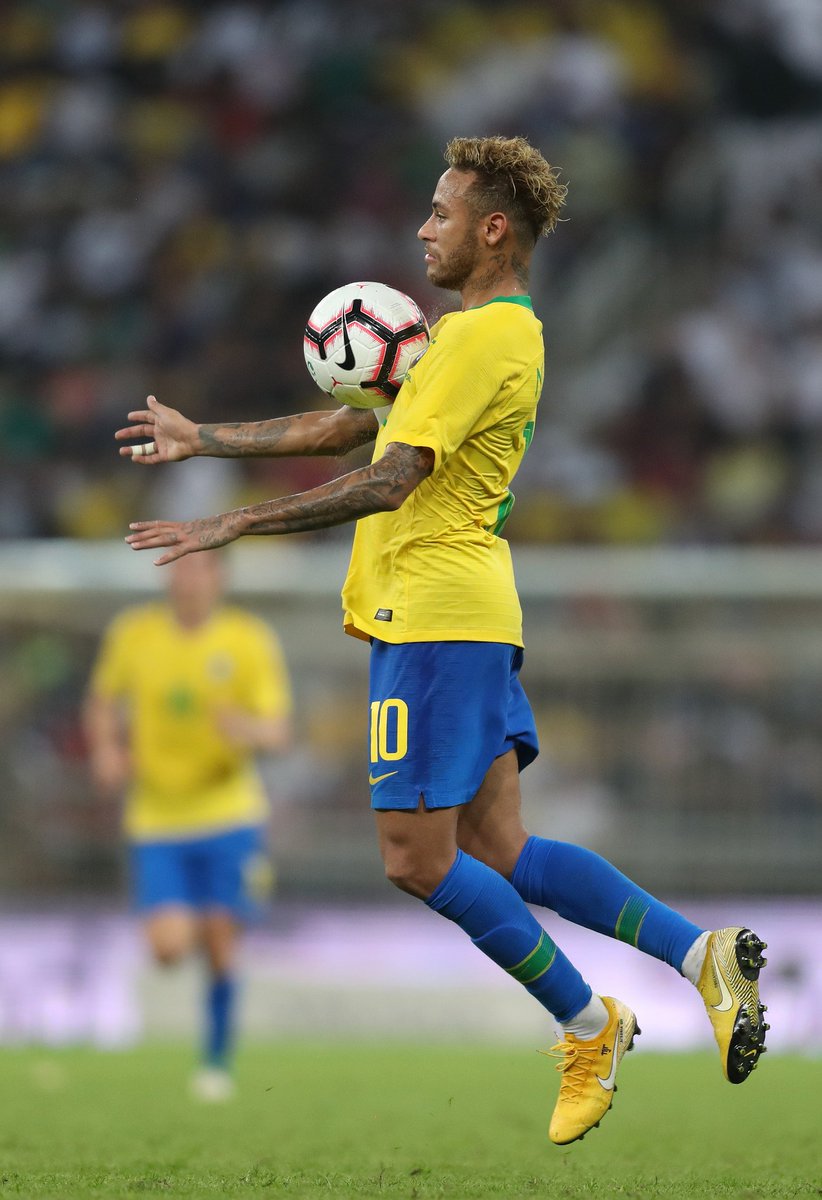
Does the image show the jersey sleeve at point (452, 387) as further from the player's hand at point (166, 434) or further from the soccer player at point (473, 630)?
the player's hand at point (166, 434)

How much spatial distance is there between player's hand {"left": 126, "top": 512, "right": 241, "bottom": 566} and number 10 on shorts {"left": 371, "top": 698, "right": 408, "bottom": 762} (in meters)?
0.56

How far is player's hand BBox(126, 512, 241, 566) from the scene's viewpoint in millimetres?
4039

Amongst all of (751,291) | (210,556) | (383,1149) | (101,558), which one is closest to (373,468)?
(383,1149)

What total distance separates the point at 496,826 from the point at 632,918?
0.40m

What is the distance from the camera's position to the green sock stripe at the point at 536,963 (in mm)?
4277

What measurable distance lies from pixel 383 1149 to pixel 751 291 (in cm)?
926

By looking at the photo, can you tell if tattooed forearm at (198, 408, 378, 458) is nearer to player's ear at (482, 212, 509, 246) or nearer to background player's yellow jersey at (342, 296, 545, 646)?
background player's yellow jersey at (342, 296, 545, 646)

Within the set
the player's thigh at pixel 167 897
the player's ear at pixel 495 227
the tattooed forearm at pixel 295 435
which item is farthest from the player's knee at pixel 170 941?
the player's ear at pixel 495 227

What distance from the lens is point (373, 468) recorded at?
4094 mm

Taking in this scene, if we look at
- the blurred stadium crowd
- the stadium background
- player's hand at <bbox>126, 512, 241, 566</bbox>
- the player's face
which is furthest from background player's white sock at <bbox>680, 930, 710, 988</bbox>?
the blurred stadium crowd

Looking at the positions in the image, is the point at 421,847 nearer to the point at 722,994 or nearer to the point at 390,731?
the point at 390,731

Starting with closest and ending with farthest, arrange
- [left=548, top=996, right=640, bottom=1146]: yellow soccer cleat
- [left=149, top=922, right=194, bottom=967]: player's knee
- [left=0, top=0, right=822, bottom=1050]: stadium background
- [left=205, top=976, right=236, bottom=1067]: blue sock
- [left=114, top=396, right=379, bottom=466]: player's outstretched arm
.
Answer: [left=548, top=996, right=640, bottom=1146]: yellow soccer cleat < [left=114, top=396, right=379, bottom=466]: player's outstretched arm < [left=205, top=976, right=236, bottom=1067]: blue sock < [left=149, top=922, right=194, bottom=967]: player's knee < [left=0, top=0, right=822, bottom=1050]: stadium background

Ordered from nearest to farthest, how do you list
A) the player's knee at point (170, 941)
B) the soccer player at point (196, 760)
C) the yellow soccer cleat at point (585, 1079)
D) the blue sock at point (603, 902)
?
the yellow soccer cleat at point (585, 1079)
the blue sock at point (603, 902)
the player's knee at point (170, 941)
the soccer player at point (196, 760)

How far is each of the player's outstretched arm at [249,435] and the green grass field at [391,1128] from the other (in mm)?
1762
